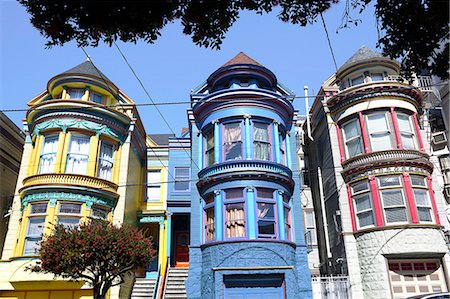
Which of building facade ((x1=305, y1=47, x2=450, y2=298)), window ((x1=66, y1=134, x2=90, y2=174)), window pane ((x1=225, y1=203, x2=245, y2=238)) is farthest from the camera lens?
window ((x1=66, y1=134, x2=90, y2=174))

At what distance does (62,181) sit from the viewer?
17906 millimetres

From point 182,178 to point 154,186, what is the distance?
1.87 metres

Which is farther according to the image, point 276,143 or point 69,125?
point 69,125

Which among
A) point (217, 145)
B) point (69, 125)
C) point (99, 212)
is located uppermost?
point (69, 125)

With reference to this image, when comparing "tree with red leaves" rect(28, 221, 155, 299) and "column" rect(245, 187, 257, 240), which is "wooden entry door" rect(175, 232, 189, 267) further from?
"tree with red leaves" rect(28, 221, 155, 299)

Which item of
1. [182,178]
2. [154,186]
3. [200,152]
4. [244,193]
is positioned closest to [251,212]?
[244,193]

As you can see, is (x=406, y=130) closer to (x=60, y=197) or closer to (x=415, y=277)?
(x=415, y=277)

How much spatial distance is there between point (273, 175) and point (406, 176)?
594 cm

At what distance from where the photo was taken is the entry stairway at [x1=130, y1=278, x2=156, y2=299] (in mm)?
18672

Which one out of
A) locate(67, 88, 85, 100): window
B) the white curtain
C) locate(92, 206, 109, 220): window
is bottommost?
locate(92, 206, 109, 220): window

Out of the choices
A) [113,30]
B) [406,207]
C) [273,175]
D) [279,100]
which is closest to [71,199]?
[273,175]

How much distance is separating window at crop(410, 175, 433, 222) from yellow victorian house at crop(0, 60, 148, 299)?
13.3 meters

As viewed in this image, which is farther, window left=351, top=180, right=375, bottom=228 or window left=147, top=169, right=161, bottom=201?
window left=147, top=169, right=161, bottom=201

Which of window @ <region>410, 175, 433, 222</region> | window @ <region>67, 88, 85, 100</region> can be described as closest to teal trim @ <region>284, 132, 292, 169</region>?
window @ <region>410, 175, 433, 222</region>
